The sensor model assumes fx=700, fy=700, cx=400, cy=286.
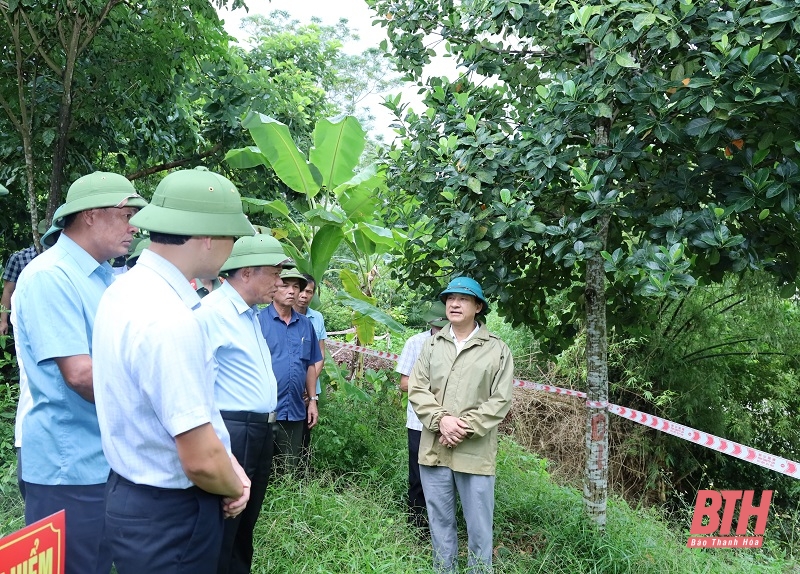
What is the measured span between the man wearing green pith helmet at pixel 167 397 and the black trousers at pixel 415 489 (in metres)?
2.82

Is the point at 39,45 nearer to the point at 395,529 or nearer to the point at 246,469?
the point at 246,469

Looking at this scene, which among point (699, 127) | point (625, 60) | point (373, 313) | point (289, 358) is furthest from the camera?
point (373, 313)

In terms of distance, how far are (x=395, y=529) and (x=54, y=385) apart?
7.96 feet

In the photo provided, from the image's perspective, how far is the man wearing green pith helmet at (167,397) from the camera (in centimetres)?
194

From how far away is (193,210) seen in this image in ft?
6.94

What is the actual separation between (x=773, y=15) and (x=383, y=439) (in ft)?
14.3

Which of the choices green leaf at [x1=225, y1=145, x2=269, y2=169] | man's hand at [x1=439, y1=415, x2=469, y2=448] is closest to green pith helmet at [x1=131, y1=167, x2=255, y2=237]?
man's hand at [x1=439, y1=415, x2=469, y2=448]

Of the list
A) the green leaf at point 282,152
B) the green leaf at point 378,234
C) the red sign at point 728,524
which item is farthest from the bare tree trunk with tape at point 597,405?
the green leaf at point 282,152

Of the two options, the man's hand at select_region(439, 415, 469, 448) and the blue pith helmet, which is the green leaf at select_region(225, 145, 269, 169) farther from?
the man's hand at select_region(439, 415, 469, 448)

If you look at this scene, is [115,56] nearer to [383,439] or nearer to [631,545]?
[383,439]

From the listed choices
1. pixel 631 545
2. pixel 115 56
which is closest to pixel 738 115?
pixel 631 545

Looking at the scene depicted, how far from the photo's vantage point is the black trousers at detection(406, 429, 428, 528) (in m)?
4.88

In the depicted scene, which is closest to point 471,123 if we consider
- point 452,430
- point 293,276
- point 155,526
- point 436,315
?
point 436,315

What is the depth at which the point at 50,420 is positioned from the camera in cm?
254
